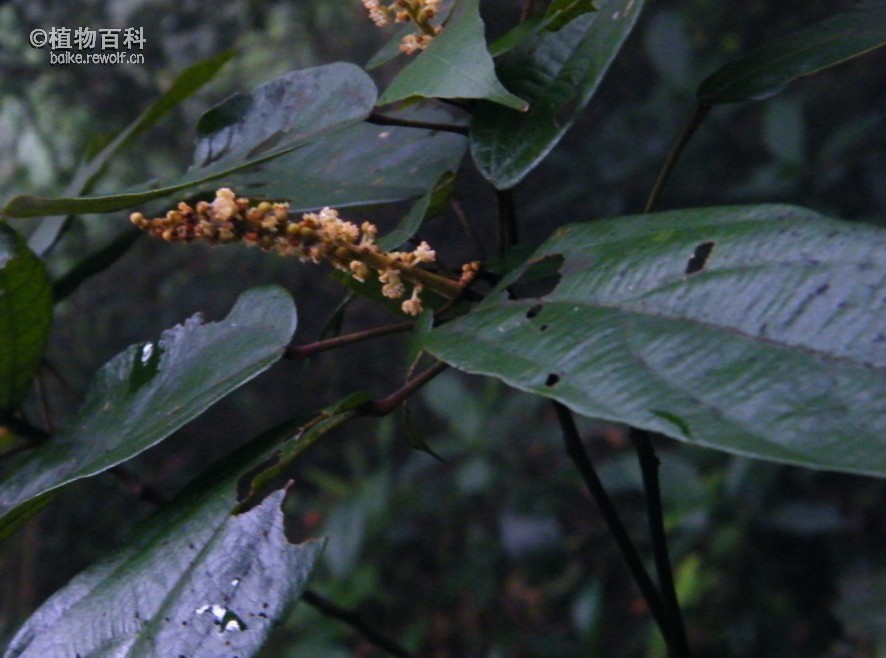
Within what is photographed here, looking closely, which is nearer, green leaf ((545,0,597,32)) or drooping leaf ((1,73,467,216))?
green leaf ((545,0,597,32))

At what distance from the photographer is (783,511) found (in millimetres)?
1660

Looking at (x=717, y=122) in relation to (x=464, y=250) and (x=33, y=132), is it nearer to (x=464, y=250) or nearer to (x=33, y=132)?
(x=464, y=250)

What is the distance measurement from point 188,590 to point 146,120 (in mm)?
414

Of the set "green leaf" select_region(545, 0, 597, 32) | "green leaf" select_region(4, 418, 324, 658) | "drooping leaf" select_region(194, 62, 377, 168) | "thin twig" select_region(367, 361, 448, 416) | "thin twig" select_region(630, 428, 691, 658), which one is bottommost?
"thin twig" select_region(630, 428, 691, 658)

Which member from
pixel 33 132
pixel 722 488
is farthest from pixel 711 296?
pixel 33 132

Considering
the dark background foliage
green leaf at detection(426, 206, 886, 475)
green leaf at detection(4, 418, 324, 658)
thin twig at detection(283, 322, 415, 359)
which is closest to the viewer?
green leaf at detection(426, 206, 886, 475)

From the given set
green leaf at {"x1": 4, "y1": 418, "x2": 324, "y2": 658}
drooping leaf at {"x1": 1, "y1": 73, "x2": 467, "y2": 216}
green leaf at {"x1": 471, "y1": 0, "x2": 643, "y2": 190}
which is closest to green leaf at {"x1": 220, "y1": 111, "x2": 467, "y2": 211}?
drooping leaf at {"x1": 1, "y1": 73, "x2": 467, "y2": 216}

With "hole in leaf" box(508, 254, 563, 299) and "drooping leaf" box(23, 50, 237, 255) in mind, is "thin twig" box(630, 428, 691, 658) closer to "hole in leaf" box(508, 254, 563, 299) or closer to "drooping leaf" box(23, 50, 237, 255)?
"hole in leaf" box(508, 254, 563, 299)

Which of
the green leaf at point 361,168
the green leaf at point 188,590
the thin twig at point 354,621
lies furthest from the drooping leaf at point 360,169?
the thin twig at point 354,621

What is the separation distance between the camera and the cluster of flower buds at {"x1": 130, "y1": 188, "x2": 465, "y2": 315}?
0.54m

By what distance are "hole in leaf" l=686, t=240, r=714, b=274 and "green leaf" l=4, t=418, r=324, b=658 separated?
24 cm

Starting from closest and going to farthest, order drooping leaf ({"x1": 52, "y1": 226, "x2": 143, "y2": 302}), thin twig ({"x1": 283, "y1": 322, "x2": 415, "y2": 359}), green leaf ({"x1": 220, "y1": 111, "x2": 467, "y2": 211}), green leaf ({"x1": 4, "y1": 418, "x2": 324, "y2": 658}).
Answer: green leaf ({"x1": 4, "y1": 418, "x2": 324, "y2": 658})
thin twig ({"x1": 283, "y1": 322, "x2": 415, "y2": 359})
green leaf ({"x1": 220, "y1": 111, "x2": 467, "y2": 211})
drooping leaf ({"x1": 52, "y1": 226, "x2": 143, "y2": 302})

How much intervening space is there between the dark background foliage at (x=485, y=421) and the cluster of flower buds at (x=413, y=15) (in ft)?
2.78

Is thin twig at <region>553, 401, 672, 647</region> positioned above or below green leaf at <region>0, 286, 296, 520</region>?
below
